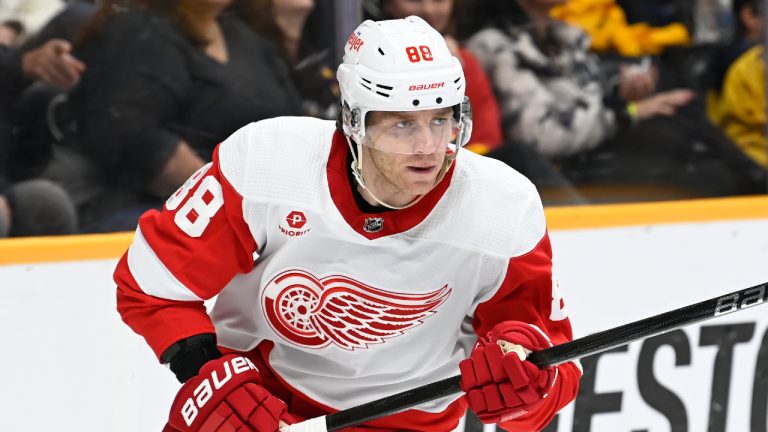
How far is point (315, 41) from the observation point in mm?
3311

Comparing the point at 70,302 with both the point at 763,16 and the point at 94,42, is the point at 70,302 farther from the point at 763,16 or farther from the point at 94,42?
the point at 763,16

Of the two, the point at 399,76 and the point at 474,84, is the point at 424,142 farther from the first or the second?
the point at 474,84

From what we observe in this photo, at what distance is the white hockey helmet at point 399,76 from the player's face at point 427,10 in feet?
3.83

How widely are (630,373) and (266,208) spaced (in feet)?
4.55

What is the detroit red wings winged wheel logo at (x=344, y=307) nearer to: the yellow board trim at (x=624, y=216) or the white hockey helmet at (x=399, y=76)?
the white hockey helmet at (x=399, y=76)

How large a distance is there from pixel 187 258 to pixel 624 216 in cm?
145

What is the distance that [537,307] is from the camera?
2256 mm

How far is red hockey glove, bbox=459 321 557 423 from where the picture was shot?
2082 mm

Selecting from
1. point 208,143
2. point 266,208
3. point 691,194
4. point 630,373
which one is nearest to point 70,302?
point 208,143

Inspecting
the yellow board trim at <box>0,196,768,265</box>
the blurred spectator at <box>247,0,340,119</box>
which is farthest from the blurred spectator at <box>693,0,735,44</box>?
the blurred spectator at <box>247,0,340,119</box>

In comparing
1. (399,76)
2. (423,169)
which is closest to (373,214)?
(423,169)

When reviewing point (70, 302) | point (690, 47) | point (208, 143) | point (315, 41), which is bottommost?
point (70, 302)

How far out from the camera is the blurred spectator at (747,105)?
145 inches

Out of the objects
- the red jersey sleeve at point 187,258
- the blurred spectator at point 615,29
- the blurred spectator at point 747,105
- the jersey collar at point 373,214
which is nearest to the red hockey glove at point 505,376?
the jersey collar at point 373,214
